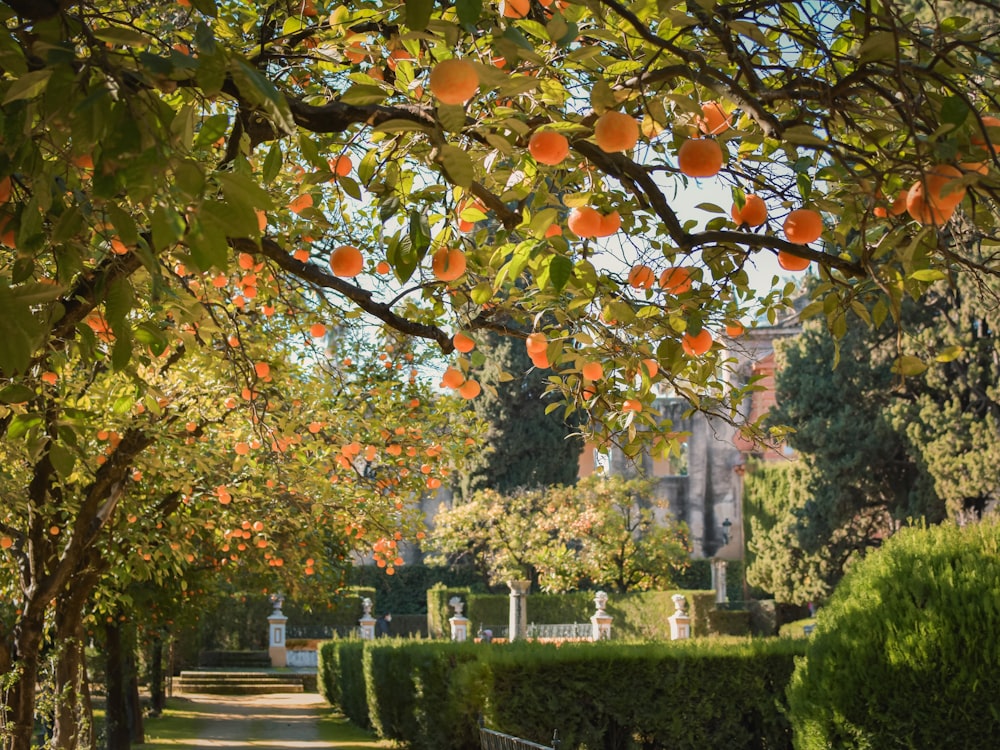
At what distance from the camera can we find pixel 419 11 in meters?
1.33

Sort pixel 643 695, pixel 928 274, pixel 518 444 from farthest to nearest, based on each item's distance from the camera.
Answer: pixel 518 444, pixel 643 695, pixel 928 274

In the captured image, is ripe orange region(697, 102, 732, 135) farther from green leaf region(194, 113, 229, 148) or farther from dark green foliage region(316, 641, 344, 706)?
dark green foliage region(316, 641, 344, 706)

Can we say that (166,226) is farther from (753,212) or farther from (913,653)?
(913,653)

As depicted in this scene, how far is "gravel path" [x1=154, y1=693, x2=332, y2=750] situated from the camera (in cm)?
1208

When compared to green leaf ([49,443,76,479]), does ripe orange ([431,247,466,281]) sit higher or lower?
higher

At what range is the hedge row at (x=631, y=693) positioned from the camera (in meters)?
8.12

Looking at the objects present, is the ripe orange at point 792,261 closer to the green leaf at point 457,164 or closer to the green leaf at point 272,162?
the green leaf at point 457,164

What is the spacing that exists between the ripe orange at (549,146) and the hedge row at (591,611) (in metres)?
18.6

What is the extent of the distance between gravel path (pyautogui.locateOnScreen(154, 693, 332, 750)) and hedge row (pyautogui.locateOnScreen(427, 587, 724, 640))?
4211 mm

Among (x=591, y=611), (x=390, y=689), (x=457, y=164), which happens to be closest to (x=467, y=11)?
(x=457, y=164)

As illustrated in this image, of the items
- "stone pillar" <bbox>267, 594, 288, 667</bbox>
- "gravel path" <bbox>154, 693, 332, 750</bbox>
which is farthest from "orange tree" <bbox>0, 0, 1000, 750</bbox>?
"stone pillar" <bbox>267, 594, 288, 667</bbox>

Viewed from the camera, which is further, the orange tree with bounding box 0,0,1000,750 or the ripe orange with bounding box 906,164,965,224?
A: the ripe orange with bounding box 906,164,965,224

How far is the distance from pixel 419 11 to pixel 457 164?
454 millimetres

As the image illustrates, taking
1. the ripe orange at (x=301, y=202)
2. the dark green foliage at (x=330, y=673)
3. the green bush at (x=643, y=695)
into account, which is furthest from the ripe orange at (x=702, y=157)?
the dark green foliage at (x=330, y=673)
